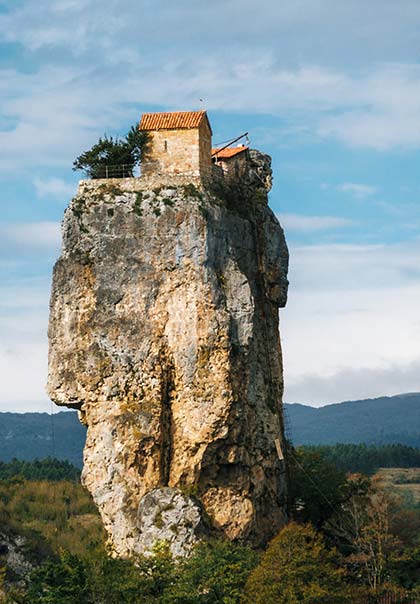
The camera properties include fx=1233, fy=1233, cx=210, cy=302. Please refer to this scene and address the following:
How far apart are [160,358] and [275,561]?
7543 mm

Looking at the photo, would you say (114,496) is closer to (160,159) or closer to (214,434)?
(214,434)

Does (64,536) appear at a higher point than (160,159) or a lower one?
lower

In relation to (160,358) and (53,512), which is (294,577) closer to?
(160,358)

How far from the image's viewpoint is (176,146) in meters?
41.9

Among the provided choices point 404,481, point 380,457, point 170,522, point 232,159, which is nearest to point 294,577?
point 170,522

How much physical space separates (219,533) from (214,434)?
3094 millimetres

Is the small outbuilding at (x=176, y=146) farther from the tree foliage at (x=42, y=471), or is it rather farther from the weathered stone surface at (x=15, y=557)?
the tree foliage at (x=42, y=471)

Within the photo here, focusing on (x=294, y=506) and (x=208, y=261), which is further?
(x=294, y=506)

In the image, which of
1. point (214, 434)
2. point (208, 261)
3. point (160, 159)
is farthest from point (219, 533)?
point (160, 159)

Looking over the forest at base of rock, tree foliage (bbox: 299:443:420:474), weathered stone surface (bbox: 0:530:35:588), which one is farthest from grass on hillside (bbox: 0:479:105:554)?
tree foliage (bbox: 299:443:420:474)

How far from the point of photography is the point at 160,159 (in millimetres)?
41875

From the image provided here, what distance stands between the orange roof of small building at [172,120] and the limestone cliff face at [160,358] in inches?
84.9

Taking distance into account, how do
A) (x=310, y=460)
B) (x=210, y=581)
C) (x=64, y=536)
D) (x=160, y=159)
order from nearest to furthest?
(x=210, y=581) → (x=160, y=159) → (x=310, y=460) → (x=64, y=536)

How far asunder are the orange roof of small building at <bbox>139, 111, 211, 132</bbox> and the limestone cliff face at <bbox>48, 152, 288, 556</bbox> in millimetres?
2158
